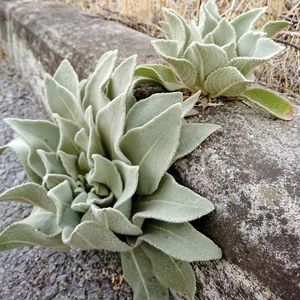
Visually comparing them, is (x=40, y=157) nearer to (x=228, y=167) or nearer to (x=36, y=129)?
(x=36, y=129)

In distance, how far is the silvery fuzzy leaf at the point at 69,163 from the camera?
1.17 m

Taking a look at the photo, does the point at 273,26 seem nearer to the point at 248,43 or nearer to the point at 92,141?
the point at 248,43

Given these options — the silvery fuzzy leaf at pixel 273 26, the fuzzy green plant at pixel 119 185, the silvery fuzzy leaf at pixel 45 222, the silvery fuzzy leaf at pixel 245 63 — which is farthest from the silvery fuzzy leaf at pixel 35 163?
the silvery fuzzy leaf at pixel 273 26

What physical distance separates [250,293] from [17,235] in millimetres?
545

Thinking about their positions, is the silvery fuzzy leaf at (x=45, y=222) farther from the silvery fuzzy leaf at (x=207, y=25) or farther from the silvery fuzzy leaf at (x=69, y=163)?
the silvery fuzzy leaf at (x=207, y=25)

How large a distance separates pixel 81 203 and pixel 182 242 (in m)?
0.24

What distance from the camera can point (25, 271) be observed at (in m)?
1.37

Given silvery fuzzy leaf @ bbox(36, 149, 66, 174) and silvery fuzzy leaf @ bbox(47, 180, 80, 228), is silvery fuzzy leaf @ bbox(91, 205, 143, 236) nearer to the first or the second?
silvery fuzzy leaf @ bbox(47, 180, 80, 228)

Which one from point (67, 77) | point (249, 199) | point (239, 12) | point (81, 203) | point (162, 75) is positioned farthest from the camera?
point (239, 12)

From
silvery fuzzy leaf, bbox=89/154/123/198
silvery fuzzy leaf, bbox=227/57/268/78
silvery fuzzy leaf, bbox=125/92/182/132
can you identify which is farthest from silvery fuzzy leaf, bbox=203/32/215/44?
silvery fuzzy leaf, bbox=89/154/123/198

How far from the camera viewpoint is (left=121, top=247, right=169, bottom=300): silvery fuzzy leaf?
3.81 feet

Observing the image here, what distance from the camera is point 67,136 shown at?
3.96 feet

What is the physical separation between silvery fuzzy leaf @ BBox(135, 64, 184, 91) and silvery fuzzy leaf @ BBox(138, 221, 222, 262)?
1.29 feet

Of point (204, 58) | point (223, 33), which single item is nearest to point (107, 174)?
point (204, 58)
